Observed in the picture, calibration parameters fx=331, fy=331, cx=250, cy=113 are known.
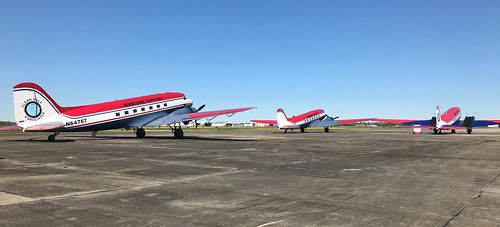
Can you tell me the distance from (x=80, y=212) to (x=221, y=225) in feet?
9.16

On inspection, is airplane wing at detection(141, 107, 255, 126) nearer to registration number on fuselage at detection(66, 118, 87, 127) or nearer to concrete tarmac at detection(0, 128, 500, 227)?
registration number on fuselage at detection(66, 118, 87, 127)

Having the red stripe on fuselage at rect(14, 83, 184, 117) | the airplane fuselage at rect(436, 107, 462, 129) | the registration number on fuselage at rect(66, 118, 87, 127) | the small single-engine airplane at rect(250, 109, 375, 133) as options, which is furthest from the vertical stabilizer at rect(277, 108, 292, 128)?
the registration number on fuselage at rect(66, 118, 87, 127)

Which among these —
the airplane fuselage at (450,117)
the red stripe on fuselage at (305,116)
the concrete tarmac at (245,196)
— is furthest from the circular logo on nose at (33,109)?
the airplane fuselage at (450,117)

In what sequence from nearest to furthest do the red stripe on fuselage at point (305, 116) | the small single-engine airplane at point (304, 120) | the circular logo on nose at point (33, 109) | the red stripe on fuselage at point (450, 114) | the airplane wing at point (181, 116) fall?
the circular logo on nose at point (33, 109) < the airplane wing at point (181, 116) < the small single-engine airplane at point (304, 120) < the red stripe on fuselage at point (450, 114) < the red stripe on fuselage at point (305, 116)

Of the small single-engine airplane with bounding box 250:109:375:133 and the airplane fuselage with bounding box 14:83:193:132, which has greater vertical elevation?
the airplane fuselage with bounding box 14:83:193:132

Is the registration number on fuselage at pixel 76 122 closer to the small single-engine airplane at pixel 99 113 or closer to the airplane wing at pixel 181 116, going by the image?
the small single-engine airplane at pixel 99 113

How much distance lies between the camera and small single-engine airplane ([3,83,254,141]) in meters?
28.2

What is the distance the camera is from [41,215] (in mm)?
5934

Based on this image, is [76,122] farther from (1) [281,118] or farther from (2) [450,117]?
(2) [450,117]

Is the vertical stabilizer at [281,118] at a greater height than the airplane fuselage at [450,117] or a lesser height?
greater

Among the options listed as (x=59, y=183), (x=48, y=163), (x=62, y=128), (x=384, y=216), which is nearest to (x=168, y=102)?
(x=62, y=128)

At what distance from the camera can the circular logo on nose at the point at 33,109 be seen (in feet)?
92.5

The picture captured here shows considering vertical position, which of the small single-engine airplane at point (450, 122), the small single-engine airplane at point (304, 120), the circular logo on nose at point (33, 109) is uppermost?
the circular logo on nose at point (33, 109)

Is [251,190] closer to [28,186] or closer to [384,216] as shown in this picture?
[384,216]
